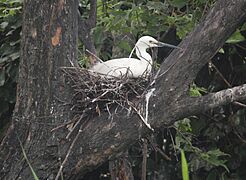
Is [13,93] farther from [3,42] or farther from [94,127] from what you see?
[94,127]

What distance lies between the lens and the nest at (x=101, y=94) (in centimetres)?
289

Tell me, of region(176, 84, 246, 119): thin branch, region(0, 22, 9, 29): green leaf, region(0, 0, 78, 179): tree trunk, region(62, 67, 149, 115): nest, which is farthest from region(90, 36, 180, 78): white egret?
region(0, 22, 9, 29): green leaf

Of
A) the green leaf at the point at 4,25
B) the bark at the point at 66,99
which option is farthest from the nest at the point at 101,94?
the green leaf at the point at 4,25

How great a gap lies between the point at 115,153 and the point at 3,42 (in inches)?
81.7

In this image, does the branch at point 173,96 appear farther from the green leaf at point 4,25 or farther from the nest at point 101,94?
the green leaf at point 4,25

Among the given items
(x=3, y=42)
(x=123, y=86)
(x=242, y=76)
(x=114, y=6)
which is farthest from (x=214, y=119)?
(x=123, y=86)

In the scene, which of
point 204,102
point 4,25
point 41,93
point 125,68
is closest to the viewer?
point 204,102

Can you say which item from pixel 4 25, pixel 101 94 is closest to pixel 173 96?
pixel 101 94

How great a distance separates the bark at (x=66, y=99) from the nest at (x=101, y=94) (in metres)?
0.04

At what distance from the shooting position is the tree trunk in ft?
9.32

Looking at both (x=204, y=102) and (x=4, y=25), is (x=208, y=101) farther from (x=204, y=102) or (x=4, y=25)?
(x=4, y=25)

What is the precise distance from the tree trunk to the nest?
0.06m

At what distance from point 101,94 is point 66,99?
0.17 meters

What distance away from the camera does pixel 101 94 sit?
296 centimetres
